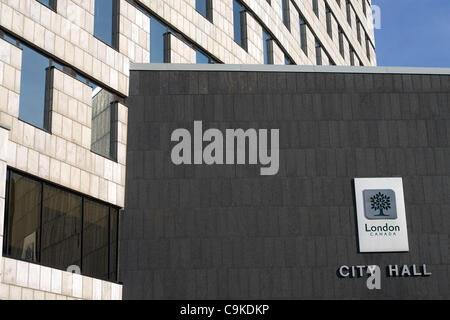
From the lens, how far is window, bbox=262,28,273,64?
138 feet

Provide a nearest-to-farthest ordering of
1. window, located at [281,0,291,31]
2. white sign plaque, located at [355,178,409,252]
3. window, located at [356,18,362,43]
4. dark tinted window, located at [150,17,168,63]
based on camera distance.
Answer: white sign plaque, located at [355,178,409,252] < dark tinted window, located at [150,17,168,63] < window, located at [281,0,291,31] < window, located at [356,18,362,43]

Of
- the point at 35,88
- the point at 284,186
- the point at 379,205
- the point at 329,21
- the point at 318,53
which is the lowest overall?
the point at 379,205

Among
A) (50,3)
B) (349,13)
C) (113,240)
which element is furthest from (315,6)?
(113,240)

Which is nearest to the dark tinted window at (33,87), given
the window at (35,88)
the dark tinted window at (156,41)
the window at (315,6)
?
the window at (35,88)

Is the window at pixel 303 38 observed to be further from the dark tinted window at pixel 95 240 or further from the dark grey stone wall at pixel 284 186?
the dark tinted window at pixel 95 240

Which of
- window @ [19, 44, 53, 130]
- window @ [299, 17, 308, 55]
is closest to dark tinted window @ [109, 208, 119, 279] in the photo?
window @ [19, 44, 53, 130]

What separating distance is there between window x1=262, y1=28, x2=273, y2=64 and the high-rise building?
6.64 metres

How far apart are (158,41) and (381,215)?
12493 millimetres

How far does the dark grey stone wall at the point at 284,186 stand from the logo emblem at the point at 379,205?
69cm

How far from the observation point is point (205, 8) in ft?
122

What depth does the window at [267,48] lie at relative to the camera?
41969mm

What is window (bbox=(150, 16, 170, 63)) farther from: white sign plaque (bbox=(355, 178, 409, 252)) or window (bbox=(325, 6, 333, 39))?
window (bbox=(325, 6, 333, 39))

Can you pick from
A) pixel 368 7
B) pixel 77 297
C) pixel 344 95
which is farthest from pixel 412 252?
pixel 368 7

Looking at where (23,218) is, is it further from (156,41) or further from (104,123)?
(156,41)
